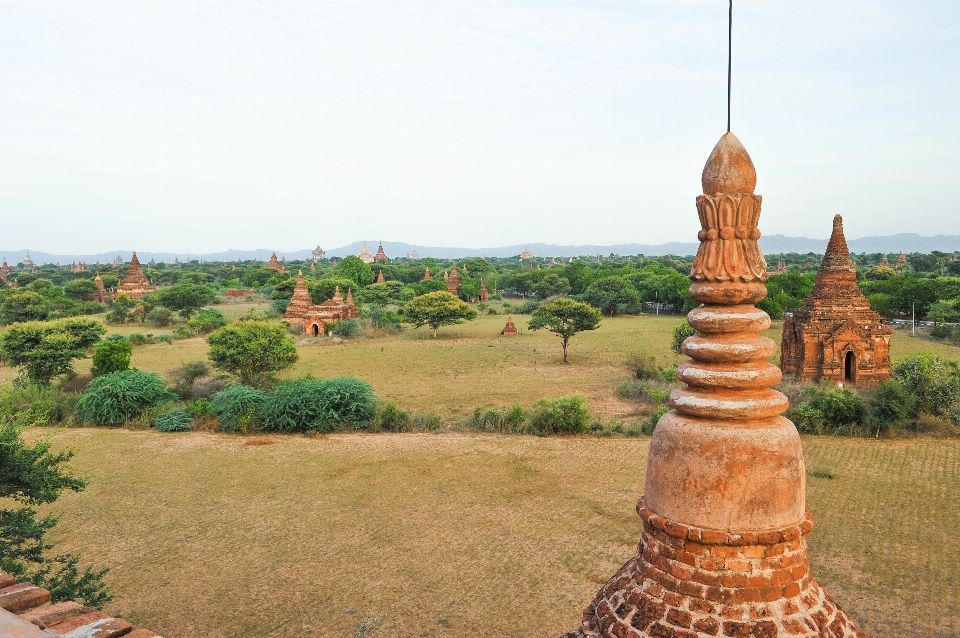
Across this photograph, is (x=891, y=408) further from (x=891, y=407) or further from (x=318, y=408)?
(x=318, y=408)

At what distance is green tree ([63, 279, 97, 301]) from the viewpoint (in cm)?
5291

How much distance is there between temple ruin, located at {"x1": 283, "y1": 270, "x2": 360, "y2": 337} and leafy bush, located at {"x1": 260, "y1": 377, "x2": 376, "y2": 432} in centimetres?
2010

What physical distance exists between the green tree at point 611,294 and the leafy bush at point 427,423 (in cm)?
3328

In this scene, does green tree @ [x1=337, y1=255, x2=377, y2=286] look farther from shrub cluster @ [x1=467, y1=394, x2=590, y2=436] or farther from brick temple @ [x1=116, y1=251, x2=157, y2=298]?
shrub cluster @ [x1=467, y1=394, x2=590, y2=436]

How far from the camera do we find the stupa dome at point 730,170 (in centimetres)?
301

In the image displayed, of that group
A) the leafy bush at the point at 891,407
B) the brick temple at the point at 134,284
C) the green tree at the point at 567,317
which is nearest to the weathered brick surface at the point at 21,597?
the leafy bush at the point at 891,407

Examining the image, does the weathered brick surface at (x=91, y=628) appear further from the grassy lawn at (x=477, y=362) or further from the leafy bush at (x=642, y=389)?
the leafy bush at (x=642, y=389)

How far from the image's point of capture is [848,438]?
53.1 ft

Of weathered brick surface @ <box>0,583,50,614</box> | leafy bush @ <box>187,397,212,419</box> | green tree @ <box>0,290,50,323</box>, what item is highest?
weathered brick surface @ <box>0,583,50,614</box>

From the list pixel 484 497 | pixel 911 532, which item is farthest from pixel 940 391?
pixel 484 497

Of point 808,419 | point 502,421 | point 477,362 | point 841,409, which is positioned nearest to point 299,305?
point 477,362

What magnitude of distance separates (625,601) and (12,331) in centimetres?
2665

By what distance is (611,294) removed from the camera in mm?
49156

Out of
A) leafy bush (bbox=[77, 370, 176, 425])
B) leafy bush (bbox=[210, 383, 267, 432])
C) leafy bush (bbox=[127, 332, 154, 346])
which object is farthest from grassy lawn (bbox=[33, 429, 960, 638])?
leafy bush (bbox=[127, 332, 154, 346])
